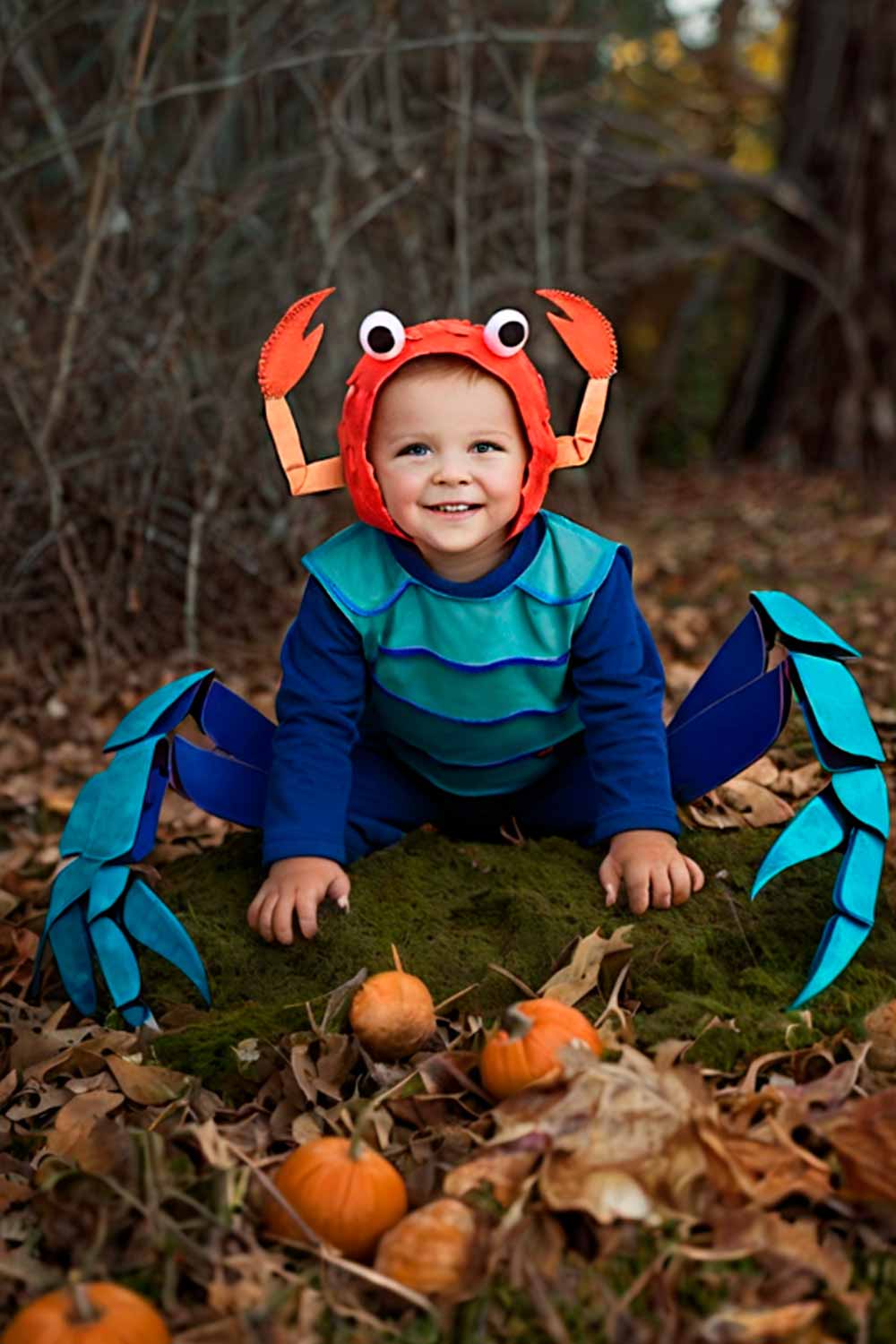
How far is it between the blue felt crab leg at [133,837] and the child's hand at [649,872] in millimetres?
699

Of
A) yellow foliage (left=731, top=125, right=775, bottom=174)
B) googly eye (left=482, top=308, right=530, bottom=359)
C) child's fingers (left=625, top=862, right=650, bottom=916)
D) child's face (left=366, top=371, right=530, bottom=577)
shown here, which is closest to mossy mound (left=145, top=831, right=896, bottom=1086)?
child's fingers (left=625, top=862, right=650, bottom=916)

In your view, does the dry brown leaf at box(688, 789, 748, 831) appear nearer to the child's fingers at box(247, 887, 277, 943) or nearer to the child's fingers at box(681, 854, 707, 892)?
the child's fingers at box(681, 854, 707, 892)

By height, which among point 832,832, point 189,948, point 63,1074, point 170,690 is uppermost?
point 170,690

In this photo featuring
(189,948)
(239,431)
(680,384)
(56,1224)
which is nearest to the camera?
(56,1224)

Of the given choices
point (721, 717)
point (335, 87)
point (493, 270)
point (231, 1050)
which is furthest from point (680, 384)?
point (231, 1050)

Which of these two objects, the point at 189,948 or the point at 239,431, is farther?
the point at 239,431

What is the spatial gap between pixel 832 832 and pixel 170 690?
Answer: 1168mm

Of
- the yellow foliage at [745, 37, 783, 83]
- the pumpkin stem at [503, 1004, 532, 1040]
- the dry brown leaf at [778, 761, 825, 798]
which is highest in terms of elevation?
the yellow foliage at [745, 37, 783, 83]

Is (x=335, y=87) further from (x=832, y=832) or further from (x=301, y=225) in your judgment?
(x=832, y=832)

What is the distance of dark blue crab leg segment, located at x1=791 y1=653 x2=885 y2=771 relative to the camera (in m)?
2.37

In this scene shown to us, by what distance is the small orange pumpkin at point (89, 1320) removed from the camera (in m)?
1.55

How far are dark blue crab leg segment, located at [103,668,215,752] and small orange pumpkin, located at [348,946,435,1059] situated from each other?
64 cm

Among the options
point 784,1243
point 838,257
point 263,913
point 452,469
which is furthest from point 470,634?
point 838,257

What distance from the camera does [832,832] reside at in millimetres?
2334
